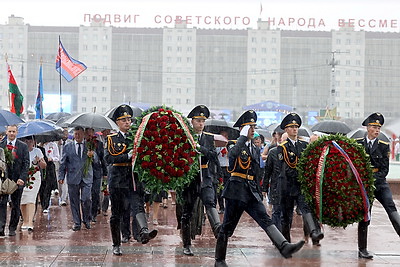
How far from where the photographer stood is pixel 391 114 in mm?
127438

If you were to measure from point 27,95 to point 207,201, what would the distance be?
117m

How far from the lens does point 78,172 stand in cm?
1258

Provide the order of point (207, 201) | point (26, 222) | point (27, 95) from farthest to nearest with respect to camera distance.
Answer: point (27, 95), point (26, 222), point (207, 201)

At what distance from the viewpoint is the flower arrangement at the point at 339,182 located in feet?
30.5

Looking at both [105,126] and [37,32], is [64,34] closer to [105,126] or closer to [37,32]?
[37,32]

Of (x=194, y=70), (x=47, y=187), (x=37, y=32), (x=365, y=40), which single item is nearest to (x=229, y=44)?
(x=194, y=70)

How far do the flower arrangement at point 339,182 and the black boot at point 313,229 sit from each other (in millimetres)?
151

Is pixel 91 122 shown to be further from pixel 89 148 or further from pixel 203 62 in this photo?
pixel 203 62

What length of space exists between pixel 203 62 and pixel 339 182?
11826cm

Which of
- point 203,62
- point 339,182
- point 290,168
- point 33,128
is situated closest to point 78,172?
point 33,128

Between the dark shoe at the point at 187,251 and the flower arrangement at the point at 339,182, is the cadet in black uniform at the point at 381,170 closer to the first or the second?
the flower arrangement at the point at 339,182

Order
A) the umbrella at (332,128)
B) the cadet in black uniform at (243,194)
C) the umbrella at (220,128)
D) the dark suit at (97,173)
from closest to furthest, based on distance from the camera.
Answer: the cadet in black uniform at (243,194)
the dark suit at (97,173)
the umbrella at (220,128)
the umbrella at (332,128)

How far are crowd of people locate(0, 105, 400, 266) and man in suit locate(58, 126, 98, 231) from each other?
0.02 m

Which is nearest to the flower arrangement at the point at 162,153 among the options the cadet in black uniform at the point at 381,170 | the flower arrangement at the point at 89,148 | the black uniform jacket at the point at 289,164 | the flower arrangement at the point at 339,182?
the black uniform jacket at the point at 289,164
